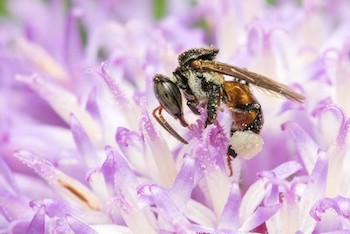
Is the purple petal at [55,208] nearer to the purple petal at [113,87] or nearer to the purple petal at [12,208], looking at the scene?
the purple petal at [12,208]

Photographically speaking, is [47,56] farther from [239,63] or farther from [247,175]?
[247,175]

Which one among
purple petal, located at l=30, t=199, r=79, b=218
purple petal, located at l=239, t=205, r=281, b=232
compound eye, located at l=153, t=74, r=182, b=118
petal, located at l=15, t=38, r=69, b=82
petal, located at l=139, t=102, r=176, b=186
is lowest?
purple petal, located at l=239, t=205, r=281, b=232

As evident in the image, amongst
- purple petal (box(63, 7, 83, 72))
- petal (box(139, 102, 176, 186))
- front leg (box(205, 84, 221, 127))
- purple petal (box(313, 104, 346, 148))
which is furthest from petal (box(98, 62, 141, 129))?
purple petal (box(63, 7, 83, 72))

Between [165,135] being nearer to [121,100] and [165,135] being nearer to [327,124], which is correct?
[121,100]

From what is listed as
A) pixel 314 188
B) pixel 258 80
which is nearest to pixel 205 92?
pixel 258 80

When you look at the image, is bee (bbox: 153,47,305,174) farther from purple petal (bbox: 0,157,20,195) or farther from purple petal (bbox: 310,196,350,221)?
purple petal (bbox: 0,157,20,195)
